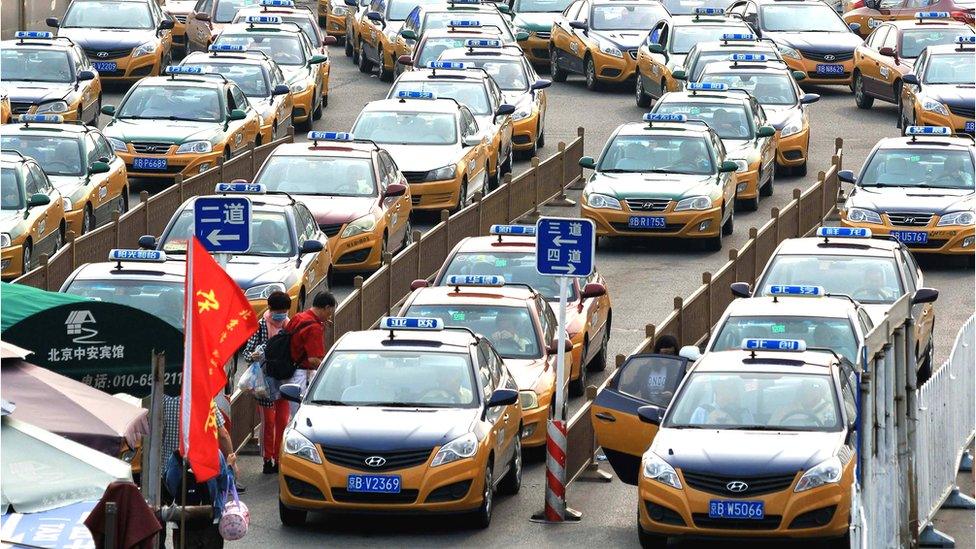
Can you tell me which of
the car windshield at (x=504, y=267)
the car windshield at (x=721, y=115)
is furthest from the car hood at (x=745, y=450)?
the car windshield at (x=721, y=115)

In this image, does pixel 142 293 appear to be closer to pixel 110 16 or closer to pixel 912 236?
pixel 912 236

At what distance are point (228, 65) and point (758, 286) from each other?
52.2 feet

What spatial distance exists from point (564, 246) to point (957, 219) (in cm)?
1055

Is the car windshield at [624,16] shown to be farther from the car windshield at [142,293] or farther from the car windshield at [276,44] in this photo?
the car windshield at [142,293]

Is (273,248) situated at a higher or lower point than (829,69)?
higher

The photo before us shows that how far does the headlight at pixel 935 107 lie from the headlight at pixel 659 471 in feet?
67.0

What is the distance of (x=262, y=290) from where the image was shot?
24.5 m

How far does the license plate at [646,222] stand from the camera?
29906mm

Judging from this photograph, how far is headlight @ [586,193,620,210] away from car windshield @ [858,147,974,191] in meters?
3.06

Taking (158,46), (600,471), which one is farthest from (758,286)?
(158,46)

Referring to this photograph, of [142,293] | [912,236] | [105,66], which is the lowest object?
[105,66]

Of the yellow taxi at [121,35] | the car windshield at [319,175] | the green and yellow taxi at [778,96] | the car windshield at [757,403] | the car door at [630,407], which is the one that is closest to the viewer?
the car windshield at [757,403]

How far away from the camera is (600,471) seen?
2089cm

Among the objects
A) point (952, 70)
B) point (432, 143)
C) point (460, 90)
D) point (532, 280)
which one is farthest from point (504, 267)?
point (952, 70)
